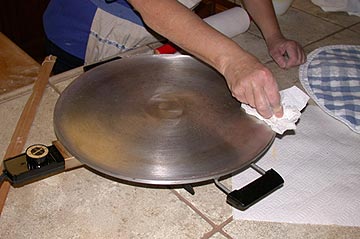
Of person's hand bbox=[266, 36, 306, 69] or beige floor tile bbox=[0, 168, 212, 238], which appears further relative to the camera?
person's hand bbox=[266, 36, 306, 69]

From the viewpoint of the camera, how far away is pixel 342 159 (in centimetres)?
79

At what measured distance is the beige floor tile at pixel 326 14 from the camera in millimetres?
1261

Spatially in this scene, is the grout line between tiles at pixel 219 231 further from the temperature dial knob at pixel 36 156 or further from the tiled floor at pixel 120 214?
the temperature dial knob at pixel 36 156

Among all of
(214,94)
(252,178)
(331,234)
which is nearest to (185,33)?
(214,94)

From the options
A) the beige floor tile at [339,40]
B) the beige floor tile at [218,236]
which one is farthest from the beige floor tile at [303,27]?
the beige floor tile at [218,236]

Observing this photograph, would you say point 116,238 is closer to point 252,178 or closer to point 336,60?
point 252,178

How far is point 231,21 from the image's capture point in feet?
3.69

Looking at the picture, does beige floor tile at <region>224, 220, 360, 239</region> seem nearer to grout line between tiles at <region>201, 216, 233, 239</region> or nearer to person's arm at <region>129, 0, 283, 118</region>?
grout line between tiles at <region>201, 216, 233, 239</region>

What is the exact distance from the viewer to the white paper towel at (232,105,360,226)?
673 mm

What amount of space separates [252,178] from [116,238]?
23 cm

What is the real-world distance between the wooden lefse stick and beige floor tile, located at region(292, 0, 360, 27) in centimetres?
75

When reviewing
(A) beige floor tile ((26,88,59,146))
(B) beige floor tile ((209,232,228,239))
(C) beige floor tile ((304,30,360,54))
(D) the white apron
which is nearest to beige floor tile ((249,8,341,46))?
(C) beige floor tile ((304,30,360,54))

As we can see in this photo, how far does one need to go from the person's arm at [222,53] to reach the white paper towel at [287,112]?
0.04 ft

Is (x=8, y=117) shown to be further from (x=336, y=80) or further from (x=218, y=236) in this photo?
(x=336, y=80)
